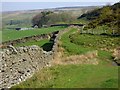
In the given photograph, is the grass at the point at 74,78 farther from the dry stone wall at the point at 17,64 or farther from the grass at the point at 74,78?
the dry stone wall at the point at 17,64

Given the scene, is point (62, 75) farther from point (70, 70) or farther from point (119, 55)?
point (119, 55)

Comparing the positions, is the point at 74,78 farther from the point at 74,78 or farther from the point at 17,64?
the point at 17,64

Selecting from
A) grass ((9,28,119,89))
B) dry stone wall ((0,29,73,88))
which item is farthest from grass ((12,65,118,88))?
dry stone wall ((0,29,73,88))

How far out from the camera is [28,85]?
19078mm

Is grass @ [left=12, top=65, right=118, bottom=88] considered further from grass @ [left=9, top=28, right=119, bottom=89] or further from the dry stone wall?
the dry stone wall

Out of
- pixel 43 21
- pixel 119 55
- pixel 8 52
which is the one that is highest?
pixel 8 52

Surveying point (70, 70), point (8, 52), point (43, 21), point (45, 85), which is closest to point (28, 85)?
point (45, 85)

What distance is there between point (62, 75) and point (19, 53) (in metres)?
3.10

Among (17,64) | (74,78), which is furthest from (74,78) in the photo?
(17,64)

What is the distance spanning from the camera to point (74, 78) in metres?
20.6

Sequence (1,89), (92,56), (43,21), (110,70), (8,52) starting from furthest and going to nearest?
(43,21) → (92,56) → (110,70) → (8,52) → (1,89)

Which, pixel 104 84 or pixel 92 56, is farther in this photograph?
pixel 92 56

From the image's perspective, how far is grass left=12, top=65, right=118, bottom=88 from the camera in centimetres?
1882

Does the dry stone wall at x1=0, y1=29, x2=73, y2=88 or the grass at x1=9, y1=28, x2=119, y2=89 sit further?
the dry stone wall at x1=0, y1=29, x2=73, y2=88
